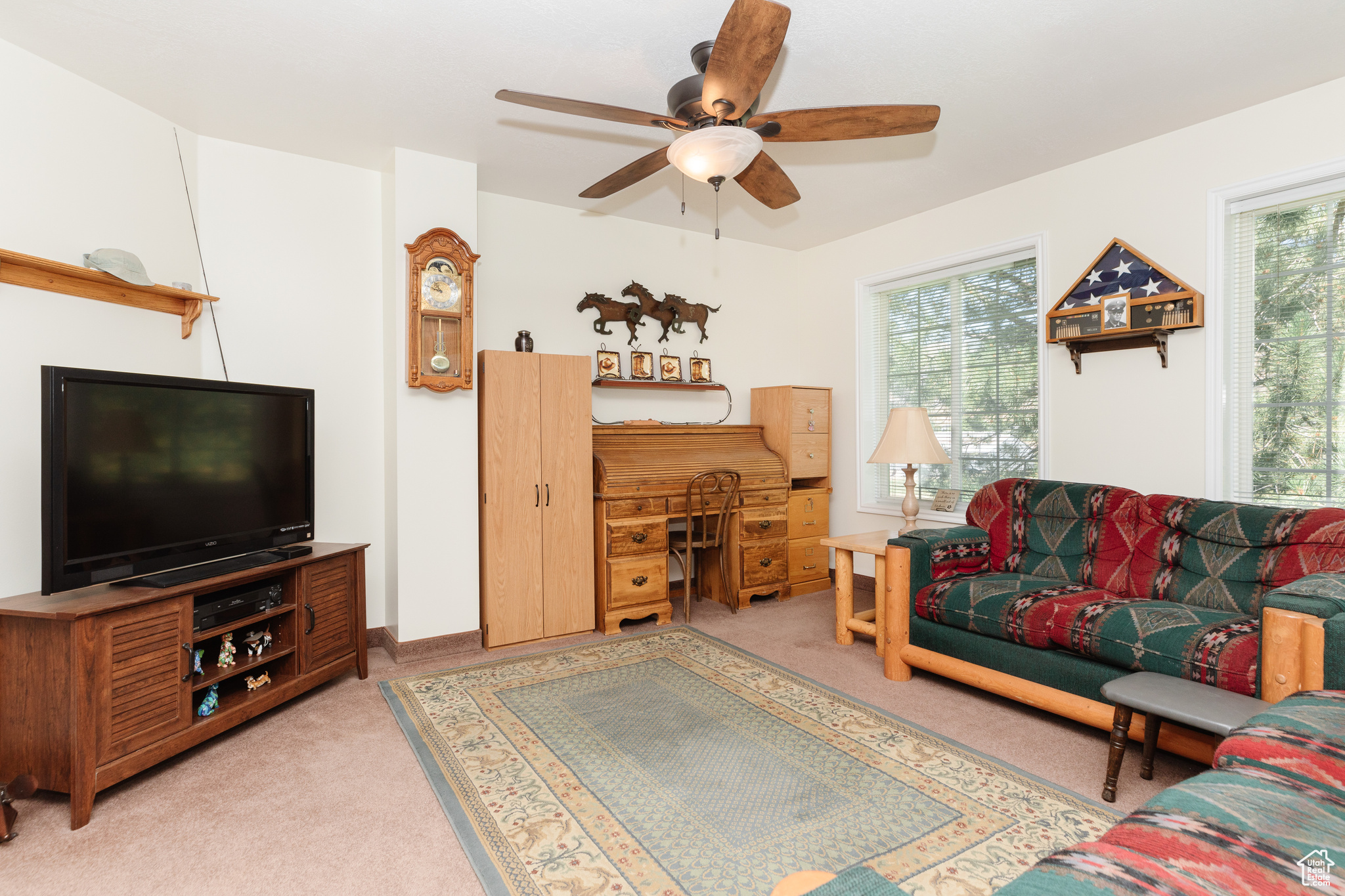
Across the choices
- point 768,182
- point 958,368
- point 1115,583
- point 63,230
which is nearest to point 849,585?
point 1115,583

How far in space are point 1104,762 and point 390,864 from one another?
2400mm

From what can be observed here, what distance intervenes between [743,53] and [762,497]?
10.6 ft

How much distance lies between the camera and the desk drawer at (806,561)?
4.92 m

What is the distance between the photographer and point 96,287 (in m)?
2.82

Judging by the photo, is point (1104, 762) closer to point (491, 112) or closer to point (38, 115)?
point (491, 112)

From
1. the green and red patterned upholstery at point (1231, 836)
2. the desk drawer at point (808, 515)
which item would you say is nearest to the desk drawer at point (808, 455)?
the desk drawer at point (808, 515)

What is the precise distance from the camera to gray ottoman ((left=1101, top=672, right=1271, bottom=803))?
1.85 meters

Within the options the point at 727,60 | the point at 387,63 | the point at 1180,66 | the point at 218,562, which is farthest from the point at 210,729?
the point at 1180,66

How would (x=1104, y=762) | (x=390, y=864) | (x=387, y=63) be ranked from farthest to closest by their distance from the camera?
(x=387, y=63), (x=1104, y=762), (x=390, y=864)

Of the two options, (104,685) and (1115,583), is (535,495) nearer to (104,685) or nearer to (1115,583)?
(104,685)

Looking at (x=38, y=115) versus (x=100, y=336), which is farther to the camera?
(x=100, y=336)

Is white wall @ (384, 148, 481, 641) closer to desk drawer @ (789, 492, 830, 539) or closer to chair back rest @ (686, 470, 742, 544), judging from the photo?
chair back rest @ (686, 470, 742, 544)

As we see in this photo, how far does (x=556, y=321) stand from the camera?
443 centimetres

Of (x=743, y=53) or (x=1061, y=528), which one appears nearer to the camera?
(x=743, y=53)
